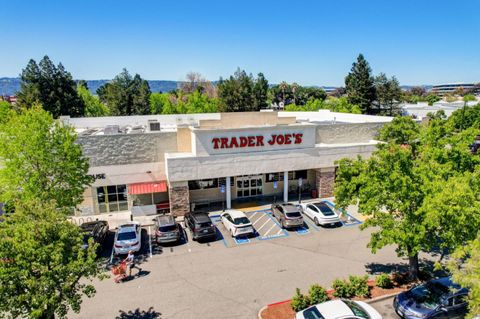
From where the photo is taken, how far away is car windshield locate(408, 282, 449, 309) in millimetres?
13883

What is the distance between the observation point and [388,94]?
78250 mm

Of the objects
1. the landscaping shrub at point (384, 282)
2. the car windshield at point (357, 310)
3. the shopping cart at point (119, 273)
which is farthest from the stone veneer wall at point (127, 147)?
the car windshield at point (357, 310)

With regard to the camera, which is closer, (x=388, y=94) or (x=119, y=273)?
(x=119, y=273)

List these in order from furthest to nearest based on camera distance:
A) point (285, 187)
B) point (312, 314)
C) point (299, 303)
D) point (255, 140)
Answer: point (285, 187)
point (255, 140)
point (299, 303)
point (312, 314)

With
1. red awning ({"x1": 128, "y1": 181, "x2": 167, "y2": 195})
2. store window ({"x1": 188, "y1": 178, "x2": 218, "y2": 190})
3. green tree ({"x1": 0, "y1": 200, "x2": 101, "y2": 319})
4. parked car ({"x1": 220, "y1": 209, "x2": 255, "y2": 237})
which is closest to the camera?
green tree ({"x1": 0, "y1": 200, "x2": 101, "y2": 319})

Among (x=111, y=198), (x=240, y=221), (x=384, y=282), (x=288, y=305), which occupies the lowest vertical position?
(x=288, y=305)

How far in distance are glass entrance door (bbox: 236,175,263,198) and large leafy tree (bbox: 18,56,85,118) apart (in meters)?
48.4

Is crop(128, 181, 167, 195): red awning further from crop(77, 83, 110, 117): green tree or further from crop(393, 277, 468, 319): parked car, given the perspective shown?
crop(77, 83, 110, 117): green tree

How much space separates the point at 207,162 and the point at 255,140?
4600mm

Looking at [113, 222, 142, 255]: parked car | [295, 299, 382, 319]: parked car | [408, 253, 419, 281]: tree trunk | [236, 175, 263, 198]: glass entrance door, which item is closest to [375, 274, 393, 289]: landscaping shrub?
[408, 253, 419, 281]: tree trunk

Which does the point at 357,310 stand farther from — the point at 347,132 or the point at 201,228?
the point at 347,132

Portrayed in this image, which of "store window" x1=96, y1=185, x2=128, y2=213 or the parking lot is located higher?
"store window" x1=96, y1=185, x2=128, y2=213

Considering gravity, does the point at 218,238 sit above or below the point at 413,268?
below

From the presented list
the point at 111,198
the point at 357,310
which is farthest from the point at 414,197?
the point at 111,198
